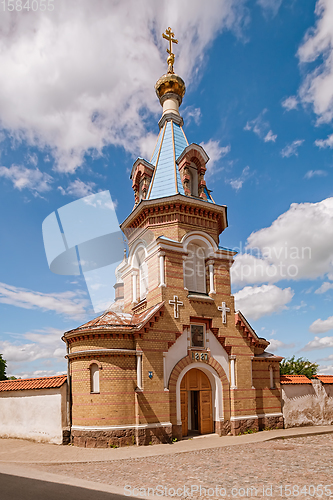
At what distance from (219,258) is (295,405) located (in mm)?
7782

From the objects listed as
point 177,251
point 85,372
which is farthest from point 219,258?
point 85,372

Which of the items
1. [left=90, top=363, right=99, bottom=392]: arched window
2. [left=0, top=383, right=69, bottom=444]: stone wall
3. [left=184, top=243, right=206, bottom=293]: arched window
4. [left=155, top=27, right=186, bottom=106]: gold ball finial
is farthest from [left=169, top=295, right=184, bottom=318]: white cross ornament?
[left=155, top=27, right=186, bottom=106]: gold ball finial

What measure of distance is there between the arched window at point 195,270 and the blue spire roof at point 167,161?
274cm

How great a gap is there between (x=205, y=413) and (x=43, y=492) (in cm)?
916

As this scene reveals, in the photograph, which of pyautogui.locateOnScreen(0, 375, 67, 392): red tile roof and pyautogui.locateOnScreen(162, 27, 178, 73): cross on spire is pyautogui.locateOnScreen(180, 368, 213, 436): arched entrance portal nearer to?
pyautogui.locateOnScreen(0, 375, 67, 392): red tile roof

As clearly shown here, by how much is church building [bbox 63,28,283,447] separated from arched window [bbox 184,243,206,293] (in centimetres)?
4

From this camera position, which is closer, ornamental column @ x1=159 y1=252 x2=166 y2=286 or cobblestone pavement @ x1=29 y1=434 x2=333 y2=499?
cobblestone pavement @ x1=29 y1=434 x2=333 y2=499

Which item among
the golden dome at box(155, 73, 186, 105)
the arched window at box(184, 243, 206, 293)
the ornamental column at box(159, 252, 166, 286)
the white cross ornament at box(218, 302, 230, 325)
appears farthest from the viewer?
the golden dome at box(155, 73, 186, 105)

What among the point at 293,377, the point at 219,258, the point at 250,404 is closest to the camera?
the point at 250,404

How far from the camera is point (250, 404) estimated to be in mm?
15906

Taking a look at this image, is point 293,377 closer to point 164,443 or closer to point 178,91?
point 164,443

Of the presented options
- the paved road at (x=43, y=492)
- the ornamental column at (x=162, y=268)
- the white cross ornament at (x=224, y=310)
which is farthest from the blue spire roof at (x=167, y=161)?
the paved road at (x=43, y=492)

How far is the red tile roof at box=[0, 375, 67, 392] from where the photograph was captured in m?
14.5

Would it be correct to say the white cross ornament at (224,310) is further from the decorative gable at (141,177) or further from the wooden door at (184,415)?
the decorative gable at (141,177)
